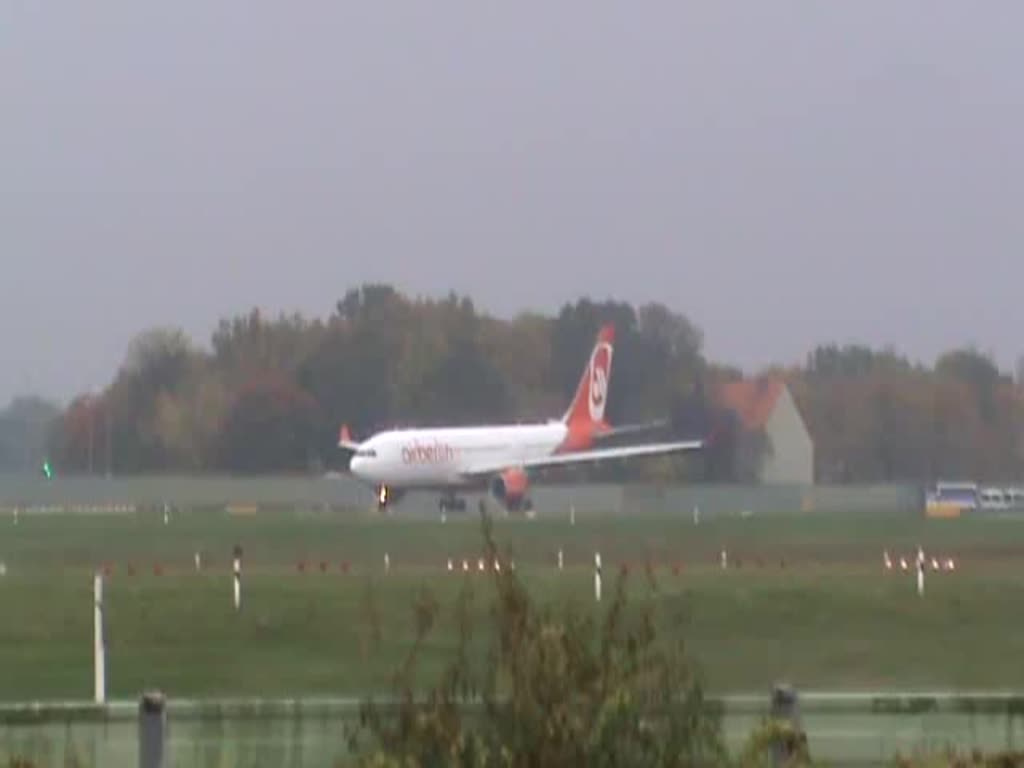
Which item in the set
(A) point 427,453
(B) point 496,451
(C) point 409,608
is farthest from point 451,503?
(C) point 409,608

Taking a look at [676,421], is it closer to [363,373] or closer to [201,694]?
[363,373]

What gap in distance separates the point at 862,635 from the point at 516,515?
39.9 metres

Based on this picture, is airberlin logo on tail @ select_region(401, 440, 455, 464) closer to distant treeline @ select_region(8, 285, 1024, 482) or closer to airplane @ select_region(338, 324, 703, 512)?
airplane @ select_region(338, 324, 703, 512)

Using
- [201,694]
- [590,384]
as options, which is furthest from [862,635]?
[590,384]

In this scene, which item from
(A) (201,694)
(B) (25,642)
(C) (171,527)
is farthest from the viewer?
(C) (171,527)

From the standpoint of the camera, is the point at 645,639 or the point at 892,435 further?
the point at 892,435

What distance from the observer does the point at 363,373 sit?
71062mm

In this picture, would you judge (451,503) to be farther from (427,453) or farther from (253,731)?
(253,731)

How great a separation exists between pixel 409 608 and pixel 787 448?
53.9 m

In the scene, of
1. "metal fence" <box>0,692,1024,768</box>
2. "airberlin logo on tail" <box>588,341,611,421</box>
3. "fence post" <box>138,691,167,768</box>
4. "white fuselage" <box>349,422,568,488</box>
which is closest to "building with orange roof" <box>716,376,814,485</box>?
"airberlin logo on tail" <box>588,341,611,421</box>

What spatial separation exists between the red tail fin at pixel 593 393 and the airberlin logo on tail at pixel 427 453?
5517mm

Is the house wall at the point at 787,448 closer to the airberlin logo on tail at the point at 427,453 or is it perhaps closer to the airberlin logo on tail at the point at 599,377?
the airberlin logo on tail at the point at 599,377

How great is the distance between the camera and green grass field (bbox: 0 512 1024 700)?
1788cm

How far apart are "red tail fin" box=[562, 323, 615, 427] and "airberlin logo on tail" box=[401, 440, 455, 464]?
552cm
